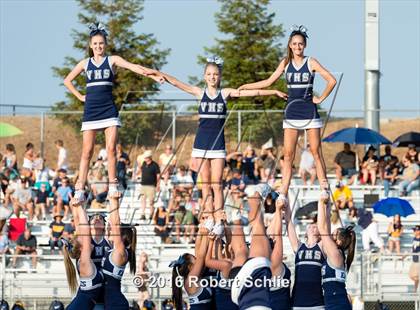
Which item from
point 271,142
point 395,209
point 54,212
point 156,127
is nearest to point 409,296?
point 395,209

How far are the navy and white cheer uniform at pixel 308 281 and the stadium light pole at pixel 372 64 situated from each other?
8.43 meters

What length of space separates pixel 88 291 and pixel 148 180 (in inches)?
A: 198

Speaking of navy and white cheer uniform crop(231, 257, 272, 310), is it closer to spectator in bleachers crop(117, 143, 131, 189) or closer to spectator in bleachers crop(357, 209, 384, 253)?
spectator in bleachers crop(117, 143, 131, 189)

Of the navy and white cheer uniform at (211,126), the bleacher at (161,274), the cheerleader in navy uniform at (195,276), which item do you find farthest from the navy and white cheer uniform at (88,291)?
the bleacher at (161,274)

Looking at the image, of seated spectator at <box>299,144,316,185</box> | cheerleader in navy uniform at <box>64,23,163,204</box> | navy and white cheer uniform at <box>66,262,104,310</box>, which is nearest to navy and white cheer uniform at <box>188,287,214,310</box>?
navy and white cheer uniform at <box>66,262,104,310</box>

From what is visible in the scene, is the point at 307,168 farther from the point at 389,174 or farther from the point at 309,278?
the point at 309,278

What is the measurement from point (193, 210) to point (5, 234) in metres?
5.08

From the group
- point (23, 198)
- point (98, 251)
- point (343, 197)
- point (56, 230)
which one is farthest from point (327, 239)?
point (23, 198)

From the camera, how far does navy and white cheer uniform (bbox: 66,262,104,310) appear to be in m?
15.8

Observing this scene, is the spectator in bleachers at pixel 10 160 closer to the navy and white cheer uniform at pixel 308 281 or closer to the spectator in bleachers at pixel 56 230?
the spectator in bleachers at pixel 56 230

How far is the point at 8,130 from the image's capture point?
89.5 feet

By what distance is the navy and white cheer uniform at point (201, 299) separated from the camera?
15734 millimetres

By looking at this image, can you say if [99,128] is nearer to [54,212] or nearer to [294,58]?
[294,58]

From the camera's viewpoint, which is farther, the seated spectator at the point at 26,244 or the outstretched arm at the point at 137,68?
the seated spectator at the point at 26,244
